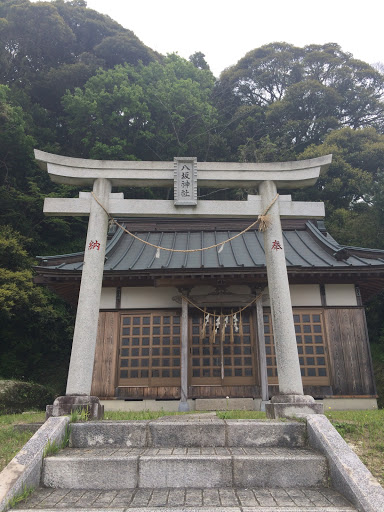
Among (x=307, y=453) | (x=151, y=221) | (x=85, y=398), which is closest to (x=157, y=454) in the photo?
(x=307, y=453)

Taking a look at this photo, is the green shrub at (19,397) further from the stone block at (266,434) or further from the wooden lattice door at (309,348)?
the stone block at (266,434)

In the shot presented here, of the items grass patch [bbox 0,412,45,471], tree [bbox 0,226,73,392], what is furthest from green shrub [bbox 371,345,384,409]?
tree [bbox 0,226,73,392]

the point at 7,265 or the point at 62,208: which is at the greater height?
the point at 7,265

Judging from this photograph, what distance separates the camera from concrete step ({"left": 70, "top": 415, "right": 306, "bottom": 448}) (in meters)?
4.14

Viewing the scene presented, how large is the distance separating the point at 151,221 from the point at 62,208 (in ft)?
25.9

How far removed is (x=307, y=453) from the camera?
3797 millimetres

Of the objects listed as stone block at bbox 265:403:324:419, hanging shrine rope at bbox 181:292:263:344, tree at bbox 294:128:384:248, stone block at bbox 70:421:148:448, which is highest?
tree at bbox 294:128:384:248

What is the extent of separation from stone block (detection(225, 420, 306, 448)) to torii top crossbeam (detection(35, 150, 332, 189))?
15.6ft

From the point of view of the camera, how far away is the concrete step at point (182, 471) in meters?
3.42

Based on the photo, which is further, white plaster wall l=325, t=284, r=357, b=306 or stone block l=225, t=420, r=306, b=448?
white plaster wall l=325, t=284, r=357, b=306

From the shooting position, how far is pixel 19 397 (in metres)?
11.3

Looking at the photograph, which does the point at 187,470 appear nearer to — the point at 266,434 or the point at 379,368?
the point at 266,434

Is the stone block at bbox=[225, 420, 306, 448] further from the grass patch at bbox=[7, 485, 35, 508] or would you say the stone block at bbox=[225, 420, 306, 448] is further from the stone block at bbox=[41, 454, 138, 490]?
the grass patch at bbox=[7, 485, 35, 508]

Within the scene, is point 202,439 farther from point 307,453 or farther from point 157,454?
point 307,453
